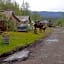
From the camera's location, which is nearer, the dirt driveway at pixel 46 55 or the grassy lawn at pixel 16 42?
the dirt driveway at pixel 46 55

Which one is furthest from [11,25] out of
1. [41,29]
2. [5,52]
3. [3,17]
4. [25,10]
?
[25,10]

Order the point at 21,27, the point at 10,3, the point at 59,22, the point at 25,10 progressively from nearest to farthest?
the point at 21,27, the point at 10,3, the point at 25,10, the point at 59,22

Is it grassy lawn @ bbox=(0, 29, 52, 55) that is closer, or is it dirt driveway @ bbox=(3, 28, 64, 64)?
dirt driveway @ bbox=(3, 28, 64, 64)

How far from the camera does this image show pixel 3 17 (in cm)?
4803

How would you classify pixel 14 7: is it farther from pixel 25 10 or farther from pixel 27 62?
pixel 27 62

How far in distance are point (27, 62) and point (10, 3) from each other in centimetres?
9672

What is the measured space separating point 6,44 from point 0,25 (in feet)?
83.8

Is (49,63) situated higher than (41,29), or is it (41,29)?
(49,63)

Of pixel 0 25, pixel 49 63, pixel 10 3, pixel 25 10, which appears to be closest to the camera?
pixel 49 63

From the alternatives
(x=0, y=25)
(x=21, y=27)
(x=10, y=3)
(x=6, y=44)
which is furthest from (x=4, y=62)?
(x=10, y=3)

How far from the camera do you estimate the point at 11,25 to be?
47.8 meters

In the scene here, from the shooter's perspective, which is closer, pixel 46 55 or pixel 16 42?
pixel 46 55

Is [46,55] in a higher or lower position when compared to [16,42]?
higher

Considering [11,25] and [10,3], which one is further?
[10,3]
